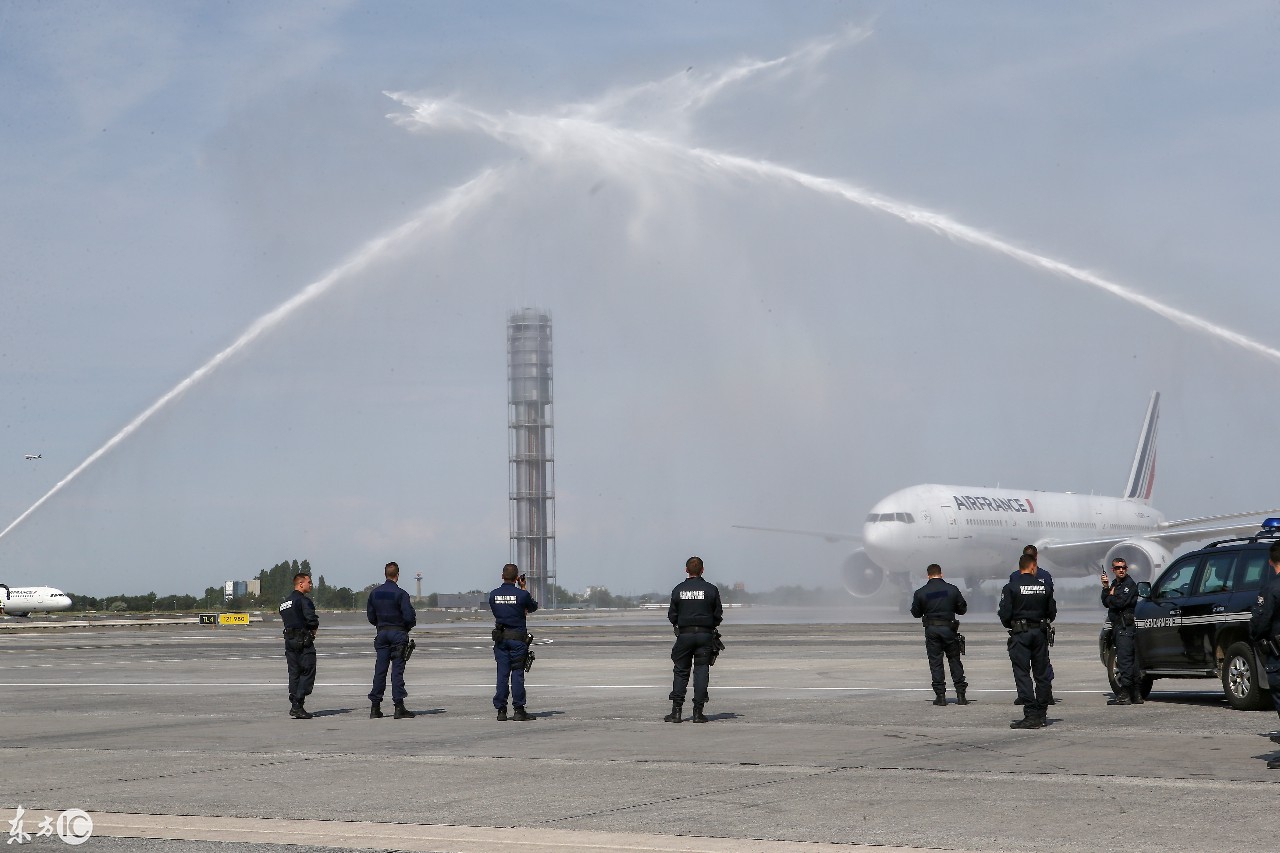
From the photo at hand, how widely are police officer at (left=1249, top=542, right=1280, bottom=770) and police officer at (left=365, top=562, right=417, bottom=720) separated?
10.5 m

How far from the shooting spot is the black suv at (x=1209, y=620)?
18.3m

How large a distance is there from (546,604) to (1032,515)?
85018 millimetres

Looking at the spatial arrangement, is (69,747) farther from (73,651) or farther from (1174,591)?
(73,651)

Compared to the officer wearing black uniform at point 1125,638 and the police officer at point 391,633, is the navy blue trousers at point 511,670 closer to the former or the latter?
the police officer at point 391,633

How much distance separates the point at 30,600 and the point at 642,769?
347 ft

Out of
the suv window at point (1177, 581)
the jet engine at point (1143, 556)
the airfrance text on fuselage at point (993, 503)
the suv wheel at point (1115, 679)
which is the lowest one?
the suv wheel at point (1115, 679)

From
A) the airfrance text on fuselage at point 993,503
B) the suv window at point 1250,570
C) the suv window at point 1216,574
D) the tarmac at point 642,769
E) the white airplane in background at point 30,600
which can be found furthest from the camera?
the white airplane in background at point 30,600

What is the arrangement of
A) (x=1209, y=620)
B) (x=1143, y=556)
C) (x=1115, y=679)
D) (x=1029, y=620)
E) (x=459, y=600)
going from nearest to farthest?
(x=1029, y=620) → (x=1209, y=620) → (x=1115, y=679) → (x=1143, y=556) → (x=459, y=600)

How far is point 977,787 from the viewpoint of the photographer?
1212 cm

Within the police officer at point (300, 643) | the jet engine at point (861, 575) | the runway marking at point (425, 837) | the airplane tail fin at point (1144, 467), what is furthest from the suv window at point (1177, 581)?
the airplane tail fin at point (1144, 467)

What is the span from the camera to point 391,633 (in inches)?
767

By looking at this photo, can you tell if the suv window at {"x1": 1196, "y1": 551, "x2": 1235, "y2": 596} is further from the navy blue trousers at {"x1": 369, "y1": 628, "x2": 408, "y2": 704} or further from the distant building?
the distant building

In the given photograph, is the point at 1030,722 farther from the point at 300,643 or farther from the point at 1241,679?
the point at 300,643

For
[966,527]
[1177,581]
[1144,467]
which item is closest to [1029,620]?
[1177,581]
